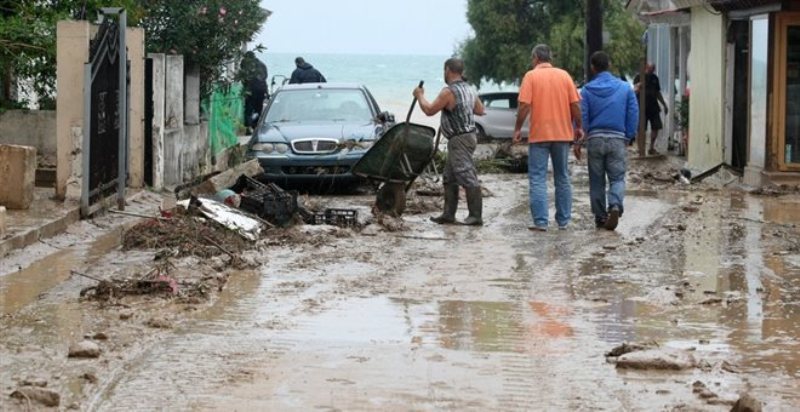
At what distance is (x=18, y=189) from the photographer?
1475 cm

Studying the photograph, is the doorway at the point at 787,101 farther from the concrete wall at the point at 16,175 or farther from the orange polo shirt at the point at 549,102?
the concrete wall at the point at 16,175

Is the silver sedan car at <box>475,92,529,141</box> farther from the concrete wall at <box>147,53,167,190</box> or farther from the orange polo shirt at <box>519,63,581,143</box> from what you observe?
the orange polo shirt at <box>519,63,581,143</box>

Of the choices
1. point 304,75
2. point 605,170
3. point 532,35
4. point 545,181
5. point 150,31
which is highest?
point 532,35

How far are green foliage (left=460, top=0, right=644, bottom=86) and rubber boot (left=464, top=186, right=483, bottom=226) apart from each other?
87.6ft

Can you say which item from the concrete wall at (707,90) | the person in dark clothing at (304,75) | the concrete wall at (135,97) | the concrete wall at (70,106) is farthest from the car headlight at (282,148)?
the person in dark clothing at (304,75)

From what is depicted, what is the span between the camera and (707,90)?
24578 mm

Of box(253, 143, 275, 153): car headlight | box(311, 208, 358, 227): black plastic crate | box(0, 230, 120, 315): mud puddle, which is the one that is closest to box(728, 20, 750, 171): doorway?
box(253, 143, 275, 153): car headlight

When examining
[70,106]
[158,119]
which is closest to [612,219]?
[70,106]

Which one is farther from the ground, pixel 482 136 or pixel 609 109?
pixel 609 109

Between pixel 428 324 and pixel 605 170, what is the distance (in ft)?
20.8

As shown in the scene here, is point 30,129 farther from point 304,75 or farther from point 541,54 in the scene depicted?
point 304,75

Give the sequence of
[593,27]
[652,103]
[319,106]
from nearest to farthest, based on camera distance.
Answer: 1. [319,106]
2. [593,27]
3. [652,103]

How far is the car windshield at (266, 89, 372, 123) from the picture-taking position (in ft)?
68.4

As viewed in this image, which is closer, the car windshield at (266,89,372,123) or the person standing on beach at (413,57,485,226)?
the person standing on beach at (413,57,485,226)
